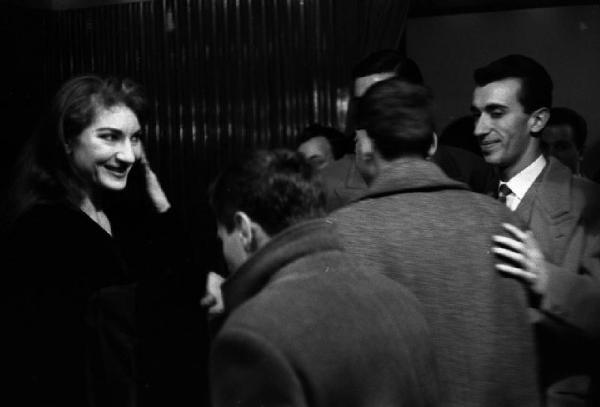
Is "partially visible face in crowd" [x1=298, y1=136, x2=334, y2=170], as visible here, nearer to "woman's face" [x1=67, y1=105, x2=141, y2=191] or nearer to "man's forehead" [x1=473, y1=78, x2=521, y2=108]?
"man's forehead" [x1=473, y1=78, x2=521, y2=108]

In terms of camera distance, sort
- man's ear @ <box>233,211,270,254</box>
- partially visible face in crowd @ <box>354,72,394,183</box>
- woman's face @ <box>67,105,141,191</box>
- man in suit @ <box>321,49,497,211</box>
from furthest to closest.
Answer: man in suit @ <box>321,49,497,211</box>, woman's face @ <box>67,105,141,191</box>, partially visible face in crowd @ <box>354,72,394,183</box>, man's ear @ <box>233,211,270,254</box>

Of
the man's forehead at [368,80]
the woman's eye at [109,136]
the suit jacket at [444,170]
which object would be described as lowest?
the suit jacket at [444,170]

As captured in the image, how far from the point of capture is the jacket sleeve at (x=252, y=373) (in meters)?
1.29

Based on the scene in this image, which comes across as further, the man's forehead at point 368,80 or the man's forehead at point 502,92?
the man's forehead at point 368,80

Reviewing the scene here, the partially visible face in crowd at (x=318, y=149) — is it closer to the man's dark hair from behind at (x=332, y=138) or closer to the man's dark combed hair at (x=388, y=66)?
the man's dark hair from behind at (x=332, y=138)

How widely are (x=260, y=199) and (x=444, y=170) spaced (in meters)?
1.80

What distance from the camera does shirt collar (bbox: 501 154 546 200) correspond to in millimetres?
2779

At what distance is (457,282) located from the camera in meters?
1.92

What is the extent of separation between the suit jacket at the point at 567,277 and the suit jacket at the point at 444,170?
43cm

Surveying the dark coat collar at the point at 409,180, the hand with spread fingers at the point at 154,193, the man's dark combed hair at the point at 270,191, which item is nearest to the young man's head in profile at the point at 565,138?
the hand with spread fingers at the point at 154,193

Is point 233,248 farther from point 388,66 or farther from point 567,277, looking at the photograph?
point 388,66

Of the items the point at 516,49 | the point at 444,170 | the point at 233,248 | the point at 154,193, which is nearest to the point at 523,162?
the point at 444,170

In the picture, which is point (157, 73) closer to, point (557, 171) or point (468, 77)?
point (468, 77)

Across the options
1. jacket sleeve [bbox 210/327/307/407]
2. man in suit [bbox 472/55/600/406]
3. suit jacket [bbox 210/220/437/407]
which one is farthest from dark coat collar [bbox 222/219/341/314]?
man in suit [bbox 472/55/600/406]
